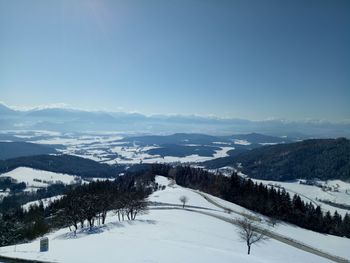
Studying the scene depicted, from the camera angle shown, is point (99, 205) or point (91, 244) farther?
point (99, 205)

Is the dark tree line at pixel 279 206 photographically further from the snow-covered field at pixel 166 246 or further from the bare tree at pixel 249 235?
the bare tree at pixel 249 235

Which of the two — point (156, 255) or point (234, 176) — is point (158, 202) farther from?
point (156, 255)

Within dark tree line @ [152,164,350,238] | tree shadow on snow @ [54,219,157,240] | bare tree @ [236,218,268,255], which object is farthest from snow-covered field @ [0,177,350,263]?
dark tree line @ [152,164,350,238]

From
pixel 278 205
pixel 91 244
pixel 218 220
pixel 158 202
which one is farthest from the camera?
pixel 278 205

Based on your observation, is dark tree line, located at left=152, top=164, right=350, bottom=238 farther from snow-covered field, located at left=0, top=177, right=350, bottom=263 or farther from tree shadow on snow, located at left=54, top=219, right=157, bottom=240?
tree shadow on snow, located at left=54, top=219, right=157, bottom=240

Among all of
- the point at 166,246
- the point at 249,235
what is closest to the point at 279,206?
the point at 249,235

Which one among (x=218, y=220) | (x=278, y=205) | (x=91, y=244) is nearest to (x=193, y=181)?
(x=278, y=205)

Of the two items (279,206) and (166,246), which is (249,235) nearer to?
(166,246)

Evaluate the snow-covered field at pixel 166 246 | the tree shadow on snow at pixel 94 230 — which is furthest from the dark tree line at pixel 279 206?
the tree shadow on snow at pixel 94 230
